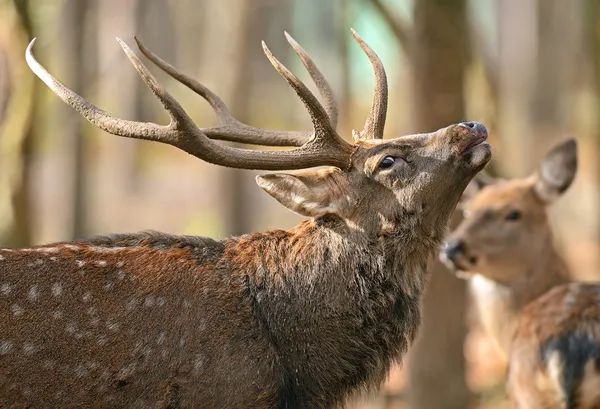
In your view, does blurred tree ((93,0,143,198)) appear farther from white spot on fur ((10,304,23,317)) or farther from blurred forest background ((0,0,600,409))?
white spot on fur ((10,304,23,317))

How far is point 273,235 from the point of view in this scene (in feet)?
17.3

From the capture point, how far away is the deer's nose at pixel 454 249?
712cm

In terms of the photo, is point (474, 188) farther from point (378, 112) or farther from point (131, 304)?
point (131, 304)

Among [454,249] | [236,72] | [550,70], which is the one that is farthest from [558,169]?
[550,70]

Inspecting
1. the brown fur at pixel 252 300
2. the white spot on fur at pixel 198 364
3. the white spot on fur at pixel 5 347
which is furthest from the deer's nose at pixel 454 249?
the white spot on fur at pixel 5 347

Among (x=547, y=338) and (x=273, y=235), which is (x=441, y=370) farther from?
(x=273, y=235)

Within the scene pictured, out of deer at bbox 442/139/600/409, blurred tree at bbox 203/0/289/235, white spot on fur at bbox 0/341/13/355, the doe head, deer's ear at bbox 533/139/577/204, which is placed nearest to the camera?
white spot on fur at bbox 0/341/13/355

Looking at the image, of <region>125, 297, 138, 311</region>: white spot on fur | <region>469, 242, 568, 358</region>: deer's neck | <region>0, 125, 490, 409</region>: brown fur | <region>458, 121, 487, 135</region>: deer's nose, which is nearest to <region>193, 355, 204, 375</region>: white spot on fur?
<region>0, 125, 490, 409</region>: brown fur

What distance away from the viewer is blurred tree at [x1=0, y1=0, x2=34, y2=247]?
9.20 meters

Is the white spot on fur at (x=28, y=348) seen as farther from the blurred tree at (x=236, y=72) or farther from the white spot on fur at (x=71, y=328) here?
the blurred tree at (x=236, y=72)

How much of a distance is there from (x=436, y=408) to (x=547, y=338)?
65.4 inches

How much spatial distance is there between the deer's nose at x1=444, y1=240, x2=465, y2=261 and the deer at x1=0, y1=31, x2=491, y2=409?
1.96m

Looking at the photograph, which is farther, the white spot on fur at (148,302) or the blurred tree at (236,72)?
the blurred tree at (236,72)

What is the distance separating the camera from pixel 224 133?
5449 millimetres
